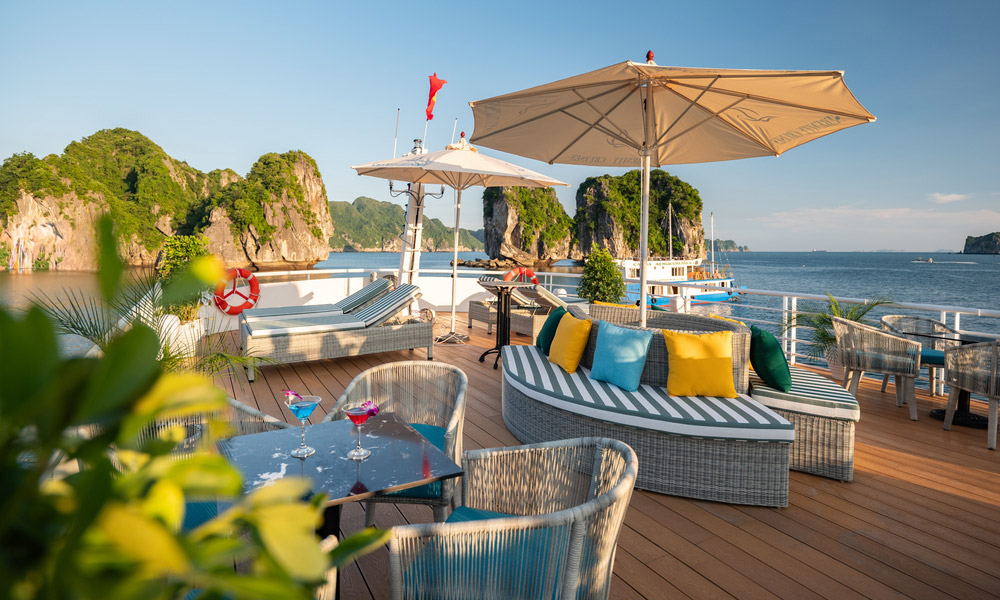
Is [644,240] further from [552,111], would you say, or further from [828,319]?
[828,319]

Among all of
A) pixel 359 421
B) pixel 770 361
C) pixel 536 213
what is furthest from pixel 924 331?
pixel 536 213

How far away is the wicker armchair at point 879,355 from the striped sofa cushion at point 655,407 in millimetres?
1681

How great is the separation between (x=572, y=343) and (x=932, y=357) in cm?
295

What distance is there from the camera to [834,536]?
224 centimetres

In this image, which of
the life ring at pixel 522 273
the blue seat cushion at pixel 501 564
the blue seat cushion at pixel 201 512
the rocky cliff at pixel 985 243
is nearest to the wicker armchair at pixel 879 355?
the blue seat cushion at pixel 501 564

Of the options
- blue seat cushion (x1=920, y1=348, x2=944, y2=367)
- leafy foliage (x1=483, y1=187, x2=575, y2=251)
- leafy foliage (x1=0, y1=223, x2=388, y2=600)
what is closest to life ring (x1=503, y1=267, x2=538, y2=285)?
blue seat cushion (x1=920, y1=348, x2=944, y2=367)

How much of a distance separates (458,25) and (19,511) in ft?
41.9

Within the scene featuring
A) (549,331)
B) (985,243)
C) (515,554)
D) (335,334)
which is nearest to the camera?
Answer: (515,554)

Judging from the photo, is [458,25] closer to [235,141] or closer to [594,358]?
[594,358]

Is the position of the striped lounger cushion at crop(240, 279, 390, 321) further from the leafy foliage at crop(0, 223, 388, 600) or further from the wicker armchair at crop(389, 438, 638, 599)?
the leafy foliage at crop(0, 223, 388, 600)

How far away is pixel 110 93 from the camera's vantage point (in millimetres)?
17172

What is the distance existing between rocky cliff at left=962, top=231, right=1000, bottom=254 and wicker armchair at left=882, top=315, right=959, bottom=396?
80.6 meters

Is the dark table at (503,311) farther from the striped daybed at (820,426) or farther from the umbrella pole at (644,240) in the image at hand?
the striped daybed at (820,426)

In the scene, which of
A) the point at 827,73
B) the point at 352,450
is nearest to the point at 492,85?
the point at 827,73
